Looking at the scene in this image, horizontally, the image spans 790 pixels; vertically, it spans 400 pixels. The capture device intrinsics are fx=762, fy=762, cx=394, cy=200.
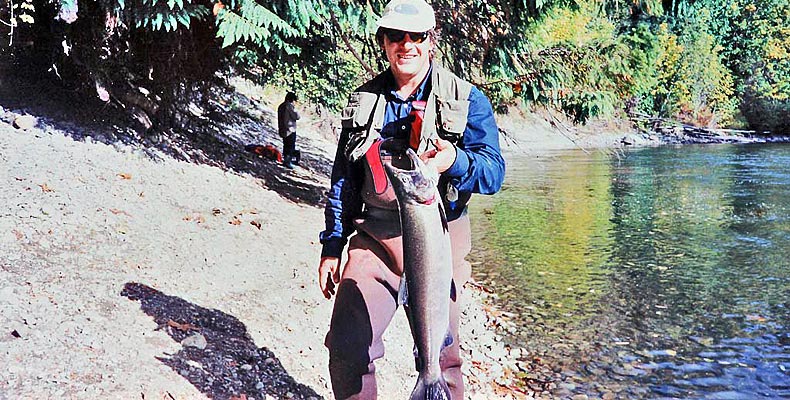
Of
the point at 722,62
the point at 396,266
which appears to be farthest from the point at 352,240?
the point at 722,62

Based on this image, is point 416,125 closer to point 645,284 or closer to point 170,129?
point 645,284

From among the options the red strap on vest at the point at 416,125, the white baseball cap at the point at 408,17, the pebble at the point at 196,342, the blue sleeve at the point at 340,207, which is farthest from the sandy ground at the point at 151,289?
the white baseball cap at the point at 408,17

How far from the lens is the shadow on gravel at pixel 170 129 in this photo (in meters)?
12.3

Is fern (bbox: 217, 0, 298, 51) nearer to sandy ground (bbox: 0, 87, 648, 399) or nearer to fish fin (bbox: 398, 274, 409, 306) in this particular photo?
sandy ground (bbox: 0, 87, 648, 399)

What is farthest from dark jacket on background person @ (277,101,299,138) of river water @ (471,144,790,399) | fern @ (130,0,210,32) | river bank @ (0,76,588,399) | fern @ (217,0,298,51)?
fern @ (217,0,298,51)

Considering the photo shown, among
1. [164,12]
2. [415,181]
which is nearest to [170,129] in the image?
[164,12]

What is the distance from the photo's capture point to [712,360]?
313 inches

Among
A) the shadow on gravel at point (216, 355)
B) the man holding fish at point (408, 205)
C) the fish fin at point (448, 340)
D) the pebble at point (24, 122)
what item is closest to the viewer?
the man holding fish at point (408, 205)

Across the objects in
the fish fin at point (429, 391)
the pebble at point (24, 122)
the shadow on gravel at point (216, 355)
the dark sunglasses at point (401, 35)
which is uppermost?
the dark sunglasses at point (401, 35)

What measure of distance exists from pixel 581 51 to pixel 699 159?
79.5 feet

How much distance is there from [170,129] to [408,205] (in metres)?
12.2

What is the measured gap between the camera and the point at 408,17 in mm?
3486

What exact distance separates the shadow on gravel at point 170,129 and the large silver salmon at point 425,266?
970 centimetres

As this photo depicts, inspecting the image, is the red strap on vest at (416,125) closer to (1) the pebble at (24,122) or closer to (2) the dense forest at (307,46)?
(2) the dense forest at (307,46)
